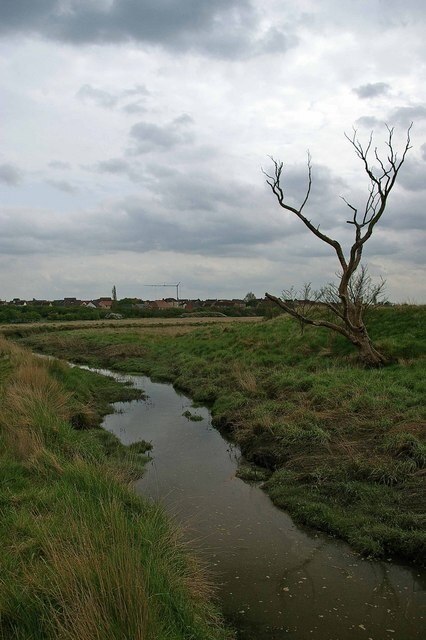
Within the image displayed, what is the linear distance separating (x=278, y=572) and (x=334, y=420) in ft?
19.2

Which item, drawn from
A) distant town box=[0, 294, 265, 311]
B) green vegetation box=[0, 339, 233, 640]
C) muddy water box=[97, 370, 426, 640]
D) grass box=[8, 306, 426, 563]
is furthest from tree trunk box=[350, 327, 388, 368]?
distant town box=[0, 294, 265, 311]

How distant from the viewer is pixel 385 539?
727cm

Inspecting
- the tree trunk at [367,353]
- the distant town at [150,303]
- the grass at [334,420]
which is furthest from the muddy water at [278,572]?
the distant town at [150,303]

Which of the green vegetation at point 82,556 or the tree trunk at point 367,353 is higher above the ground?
the tree trunk at point 367,353

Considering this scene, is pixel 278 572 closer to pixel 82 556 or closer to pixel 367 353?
pixel 82 556

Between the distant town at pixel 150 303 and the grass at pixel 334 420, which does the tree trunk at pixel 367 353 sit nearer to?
the grass at pixel 334 420

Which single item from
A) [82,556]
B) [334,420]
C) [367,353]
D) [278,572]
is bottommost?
[278,572]

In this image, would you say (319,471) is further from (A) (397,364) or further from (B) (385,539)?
(A) (397,364)

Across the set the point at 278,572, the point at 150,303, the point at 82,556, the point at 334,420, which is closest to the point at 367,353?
the point at 334,420

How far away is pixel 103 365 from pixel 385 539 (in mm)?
25887

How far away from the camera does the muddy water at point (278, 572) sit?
566cm

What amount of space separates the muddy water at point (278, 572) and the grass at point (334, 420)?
46cm

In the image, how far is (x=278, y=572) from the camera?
6.76 metres

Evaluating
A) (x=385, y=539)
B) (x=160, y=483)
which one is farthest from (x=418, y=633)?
(x=160, y=483)
